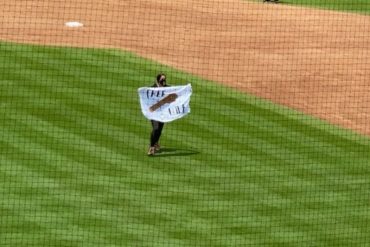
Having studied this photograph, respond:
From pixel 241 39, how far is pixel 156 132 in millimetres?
8466

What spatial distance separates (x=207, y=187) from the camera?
73.3 ft

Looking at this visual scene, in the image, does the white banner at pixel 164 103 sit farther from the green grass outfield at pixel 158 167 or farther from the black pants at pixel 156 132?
the green grass outfield at pixel 158 167

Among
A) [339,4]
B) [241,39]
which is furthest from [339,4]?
[241,39]

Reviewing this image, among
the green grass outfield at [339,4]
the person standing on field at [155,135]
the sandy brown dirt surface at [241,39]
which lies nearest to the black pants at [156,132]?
the person standing on field at [155,135]

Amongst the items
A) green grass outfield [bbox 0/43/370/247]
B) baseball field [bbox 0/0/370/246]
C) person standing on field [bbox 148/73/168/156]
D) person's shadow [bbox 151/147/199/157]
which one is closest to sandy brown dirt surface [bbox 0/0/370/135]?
baseball field [bbox 0/0/370/246]

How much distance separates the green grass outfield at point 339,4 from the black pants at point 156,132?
489 inches

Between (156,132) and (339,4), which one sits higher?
(339,4)

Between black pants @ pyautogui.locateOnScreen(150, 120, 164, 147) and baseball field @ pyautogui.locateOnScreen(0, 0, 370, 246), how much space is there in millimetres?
343

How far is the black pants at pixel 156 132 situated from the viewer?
2348 cm

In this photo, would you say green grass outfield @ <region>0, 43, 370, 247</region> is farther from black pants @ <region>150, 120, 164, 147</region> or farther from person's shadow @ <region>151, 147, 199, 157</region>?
black pants @ <region>150, 120, 164, 147</region>

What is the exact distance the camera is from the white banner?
23547 millimetres

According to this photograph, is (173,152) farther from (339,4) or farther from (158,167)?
(339,4)

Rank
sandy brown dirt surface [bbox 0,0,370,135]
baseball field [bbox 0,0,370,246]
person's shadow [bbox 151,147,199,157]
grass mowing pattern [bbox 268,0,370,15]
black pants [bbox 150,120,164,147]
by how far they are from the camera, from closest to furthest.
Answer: baseball field [bbox 0,0,370,246], black pants [bbox 150,120,164,147], person's shadow [bbox 151,147,199,157], sandy brown dirt surface [bbox 0,0,370,135], grass mowing pattern [bbox 268,0,370,15]

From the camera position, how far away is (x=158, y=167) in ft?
75.6
